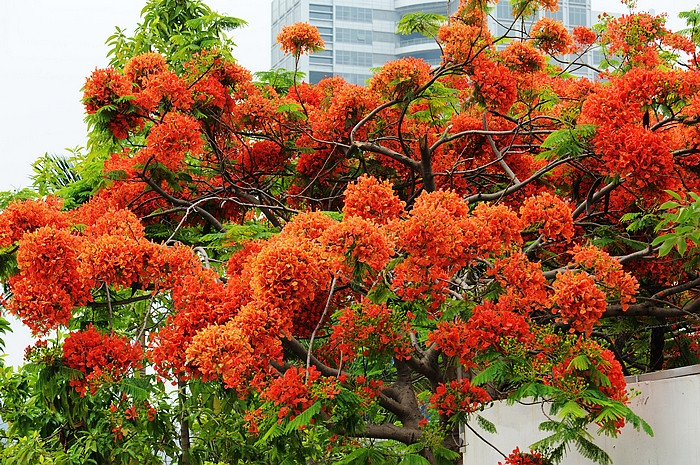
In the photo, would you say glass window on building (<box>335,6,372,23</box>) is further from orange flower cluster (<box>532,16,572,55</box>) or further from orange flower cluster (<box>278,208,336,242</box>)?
orange flower cluster (<box>278,208,336,242</box>)

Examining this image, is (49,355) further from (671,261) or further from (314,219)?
(671,261)

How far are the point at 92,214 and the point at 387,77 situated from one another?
2.67m

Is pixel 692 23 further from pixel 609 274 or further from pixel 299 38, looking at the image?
pixel 609 274

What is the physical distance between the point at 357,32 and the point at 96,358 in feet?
201

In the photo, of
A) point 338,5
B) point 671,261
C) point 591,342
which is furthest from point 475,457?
point 338,5

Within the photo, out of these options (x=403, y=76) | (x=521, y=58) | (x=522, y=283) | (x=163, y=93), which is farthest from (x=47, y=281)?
(x=521, y=58)

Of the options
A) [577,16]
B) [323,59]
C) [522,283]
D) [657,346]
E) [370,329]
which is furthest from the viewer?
[577,16]

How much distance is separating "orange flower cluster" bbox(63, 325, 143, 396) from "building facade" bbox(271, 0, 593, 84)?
191 ft

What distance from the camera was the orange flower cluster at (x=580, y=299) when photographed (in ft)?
19.2

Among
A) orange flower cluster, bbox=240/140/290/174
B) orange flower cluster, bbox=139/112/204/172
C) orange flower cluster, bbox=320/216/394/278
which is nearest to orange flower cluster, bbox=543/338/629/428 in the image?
orange flower cluster, bbox=320/216/394/278

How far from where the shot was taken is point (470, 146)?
29.8 ft

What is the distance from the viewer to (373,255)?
5.61 metres

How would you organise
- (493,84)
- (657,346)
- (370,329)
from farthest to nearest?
(657,346) → (493,84) → (370,329)

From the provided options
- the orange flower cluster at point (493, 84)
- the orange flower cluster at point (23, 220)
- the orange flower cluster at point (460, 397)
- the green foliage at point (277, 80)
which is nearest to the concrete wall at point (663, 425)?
the orange flower cluster at point (460, 397)
